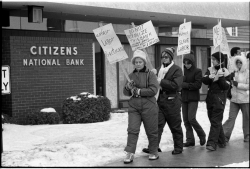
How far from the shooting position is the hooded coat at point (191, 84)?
8.51 m

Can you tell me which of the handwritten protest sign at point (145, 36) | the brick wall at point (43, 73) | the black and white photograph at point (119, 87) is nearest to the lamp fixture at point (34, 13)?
the black and white photograph at point (119, 87)

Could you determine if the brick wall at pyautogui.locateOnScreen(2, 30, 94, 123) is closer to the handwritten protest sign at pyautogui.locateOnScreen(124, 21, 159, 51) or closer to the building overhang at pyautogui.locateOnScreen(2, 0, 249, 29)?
the building overhang at pyautogui.locateOnScreen(2, 0, 249, 29)

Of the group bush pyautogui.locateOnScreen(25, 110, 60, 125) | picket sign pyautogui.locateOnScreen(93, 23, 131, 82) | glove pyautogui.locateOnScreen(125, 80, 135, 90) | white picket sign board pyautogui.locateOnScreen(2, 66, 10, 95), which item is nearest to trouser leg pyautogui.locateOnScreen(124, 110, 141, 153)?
glove pyautogui.locateOnScreen(125, 80, 135, 90)

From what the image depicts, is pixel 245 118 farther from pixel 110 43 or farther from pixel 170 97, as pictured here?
pixel 110 43

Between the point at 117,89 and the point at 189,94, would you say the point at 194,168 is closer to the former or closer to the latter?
the point at 189,94

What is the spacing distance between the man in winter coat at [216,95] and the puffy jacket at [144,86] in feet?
4.75


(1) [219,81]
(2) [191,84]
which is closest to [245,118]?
(1) [219,81]

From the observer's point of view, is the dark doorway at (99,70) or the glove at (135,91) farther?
the dark doorway at (99,70)

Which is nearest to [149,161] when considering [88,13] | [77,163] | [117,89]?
[77,163]

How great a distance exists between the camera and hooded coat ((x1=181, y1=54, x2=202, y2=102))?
851cm

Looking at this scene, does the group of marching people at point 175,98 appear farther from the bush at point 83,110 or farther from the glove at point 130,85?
the bush at point 83,110

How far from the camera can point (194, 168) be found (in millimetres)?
6648

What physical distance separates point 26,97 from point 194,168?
26.7ft

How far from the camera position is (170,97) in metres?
7.80
